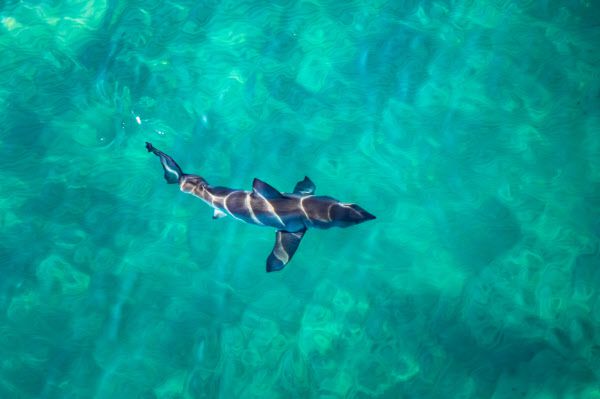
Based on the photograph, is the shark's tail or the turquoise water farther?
the turquoise water

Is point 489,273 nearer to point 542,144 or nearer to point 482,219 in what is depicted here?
point 482,219

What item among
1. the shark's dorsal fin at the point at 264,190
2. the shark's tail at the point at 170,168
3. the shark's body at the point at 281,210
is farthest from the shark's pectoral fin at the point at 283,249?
Answer: the shark's tail at the point at 170,168

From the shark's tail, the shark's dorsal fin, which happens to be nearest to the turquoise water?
the shark's tail

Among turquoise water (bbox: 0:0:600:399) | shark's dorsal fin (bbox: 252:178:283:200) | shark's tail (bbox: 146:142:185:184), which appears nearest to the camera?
shark's dorsal fin (bbox: 252:178:283:200)

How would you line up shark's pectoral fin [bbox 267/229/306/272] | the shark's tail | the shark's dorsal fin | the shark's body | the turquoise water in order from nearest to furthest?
1. the shark's dorsal fin
2. the shark's body
3. shark's pectoral fin [bbox 267/229/306/272]
4. the shark's tail
5. the turquoise water

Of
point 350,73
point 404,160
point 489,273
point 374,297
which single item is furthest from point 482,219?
point 350,73

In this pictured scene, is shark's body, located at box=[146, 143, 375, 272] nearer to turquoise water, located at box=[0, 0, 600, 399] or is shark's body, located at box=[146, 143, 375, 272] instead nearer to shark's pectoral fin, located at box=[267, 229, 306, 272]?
shark's pectoral fin, located at box=[267, 229, 306, 272]

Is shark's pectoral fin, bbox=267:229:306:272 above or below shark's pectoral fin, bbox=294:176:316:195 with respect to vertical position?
below
